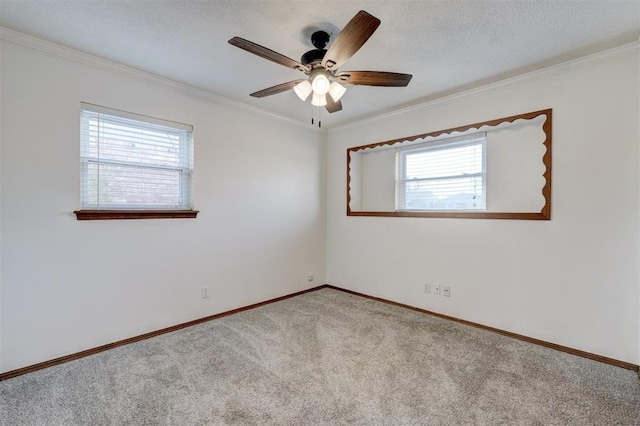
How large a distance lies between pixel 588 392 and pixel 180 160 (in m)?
3.73

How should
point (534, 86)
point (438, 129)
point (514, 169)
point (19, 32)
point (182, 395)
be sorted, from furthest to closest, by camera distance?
point (438, 129), point (514, 169), point (534, 86), point (19, 32), point (182, 395)

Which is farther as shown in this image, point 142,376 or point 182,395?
point 142,376

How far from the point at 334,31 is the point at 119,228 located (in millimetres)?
2355

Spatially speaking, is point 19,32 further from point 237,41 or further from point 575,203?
point 575,203

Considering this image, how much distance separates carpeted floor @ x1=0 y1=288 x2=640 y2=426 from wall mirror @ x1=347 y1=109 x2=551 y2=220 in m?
1.26

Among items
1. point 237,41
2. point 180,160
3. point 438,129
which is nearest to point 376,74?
point 237,41

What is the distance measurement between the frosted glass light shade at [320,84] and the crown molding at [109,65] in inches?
63.6

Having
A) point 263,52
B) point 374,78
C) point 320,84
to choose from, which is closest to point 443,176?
point 374,78

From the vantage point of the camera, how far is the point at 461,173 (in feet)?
10.9

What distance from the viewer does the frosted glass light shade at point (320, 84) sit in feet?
6.57

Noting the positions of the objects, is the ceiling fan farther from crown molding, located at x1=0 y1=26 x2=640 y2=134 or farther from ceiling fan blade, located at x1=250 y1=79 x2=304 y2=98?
crown molding, located at x1=0 y1=26 x2=640 y2=134

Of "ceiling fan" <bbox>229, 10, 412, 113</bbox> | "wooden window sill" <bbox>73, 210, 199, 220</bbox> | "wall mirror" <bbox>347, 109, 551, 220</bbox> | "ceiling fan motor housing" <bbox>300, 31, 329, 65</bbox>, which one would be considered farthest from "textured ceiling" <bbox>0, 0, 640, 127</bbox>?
"wooden window sill" <bbox>73, 210, 199, 220</bbox>

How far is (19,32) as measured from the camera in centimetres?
210

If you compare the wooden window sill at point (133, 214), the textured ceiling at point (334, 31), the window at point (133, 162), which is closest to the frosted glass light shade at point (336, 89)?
the textured ceiling at point (334, 31)
